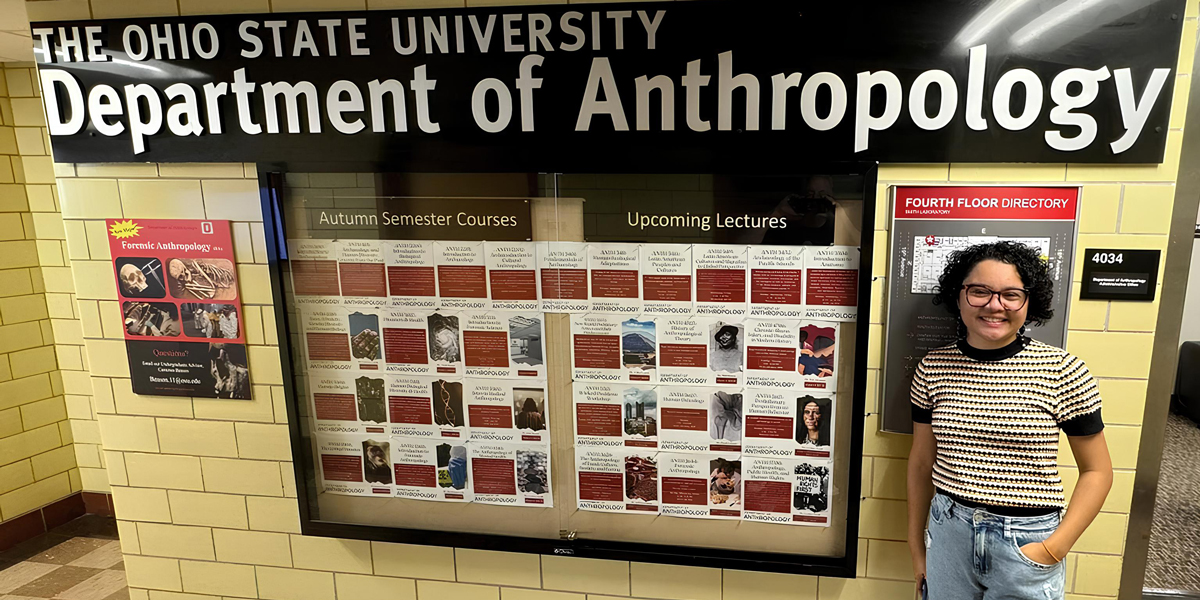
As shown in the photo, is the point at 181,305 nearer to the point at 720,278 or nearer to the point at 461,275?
the point at 461,275

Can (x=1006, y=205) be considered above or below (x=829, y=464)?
above

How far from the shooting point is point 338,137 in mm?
2242

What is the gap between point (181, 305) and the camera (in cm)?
249

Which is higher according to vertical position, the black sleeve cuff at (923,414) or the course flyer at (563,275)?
the course flyer at (563,275)

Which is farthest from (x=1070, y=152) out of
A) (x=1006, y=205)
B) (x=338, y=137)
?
(x=338, y=137)

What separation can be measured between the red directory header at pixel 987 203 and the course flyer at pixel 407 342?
5.14 feet

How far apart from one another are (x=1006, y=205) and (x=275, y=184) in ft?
7.56

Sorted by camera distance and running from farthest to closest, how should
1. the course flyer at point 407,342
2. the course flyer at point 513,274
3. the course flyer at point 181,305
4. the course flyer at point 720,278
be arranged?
the course flyer at point 181,305 < the course flyer at point 407,342 < the course flyer at point 513,274 < the course flyer at point 720,278

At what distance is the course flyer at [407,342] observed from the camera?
234 cm

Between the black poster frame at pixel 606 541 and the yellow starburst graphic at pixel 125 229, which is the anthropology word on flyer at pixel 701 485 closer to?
the black poster frame at pixel 606 541

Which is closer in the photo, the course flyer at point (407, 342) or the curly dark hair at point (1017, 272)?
the curly dark hair at point (1017, 272)

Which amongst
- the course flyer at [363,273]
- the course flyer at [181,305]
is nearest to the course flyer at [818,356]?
the course flyer at [363,273]

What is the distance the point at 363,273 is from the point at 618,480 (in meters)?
1.13

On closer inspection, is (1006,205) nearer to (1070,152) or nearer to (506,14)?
(1070,152)
